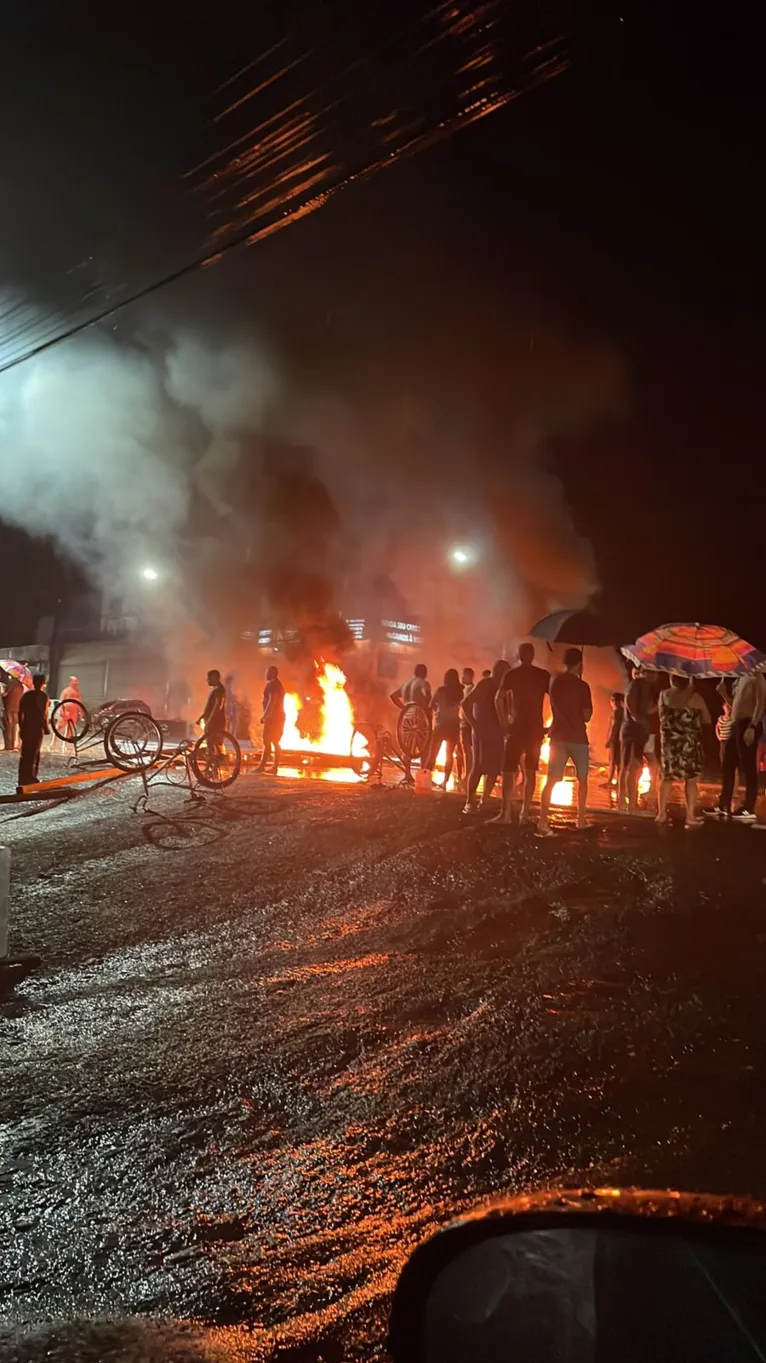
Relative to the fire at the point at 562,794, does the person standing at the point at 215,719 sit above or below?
above

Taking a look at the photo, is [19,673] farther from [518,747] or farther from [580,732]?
[580,732]

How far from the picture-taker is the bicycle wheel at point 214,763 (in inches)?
355

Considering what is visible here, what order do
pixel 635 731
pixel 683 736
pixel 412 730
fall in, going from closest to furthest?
pixel 683 736 < pixel 635 731 < pixel 412 730

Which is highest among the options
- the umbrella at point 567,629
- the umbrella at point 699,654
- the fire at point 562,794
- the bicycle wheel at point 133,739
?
the umbrella at point 567,629

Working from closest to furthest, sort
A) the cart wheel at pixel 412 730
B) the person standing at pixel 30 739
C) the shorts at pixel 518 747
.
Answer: the shorts at pixel 518 747 < the person standing at pixel 30 739 < the cart wheel at pixel 412 730

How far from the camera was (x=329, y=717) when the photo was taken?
19.4m

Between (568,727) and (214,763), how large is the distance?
470 cm

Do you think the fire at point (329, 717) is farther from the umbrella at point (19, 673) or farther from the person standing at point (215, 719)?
the person standing at point (215, 719)

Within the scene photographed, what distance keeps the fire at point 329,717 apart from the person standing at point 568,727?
10899 mm

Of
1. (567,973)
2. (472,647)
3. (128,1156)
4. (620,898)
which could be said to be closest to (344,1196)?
(128,1156)

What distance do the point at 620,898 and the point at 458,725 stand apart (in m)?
4.22

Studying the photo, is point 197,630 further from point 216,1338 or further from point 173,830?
point 216,1338

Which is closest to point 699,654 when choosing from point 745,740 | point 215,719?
point 745,740

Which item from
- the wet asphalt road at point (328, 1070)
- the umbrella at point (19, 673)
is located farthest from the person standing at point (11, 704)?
the wet asphalt road at point (328, 1070)
